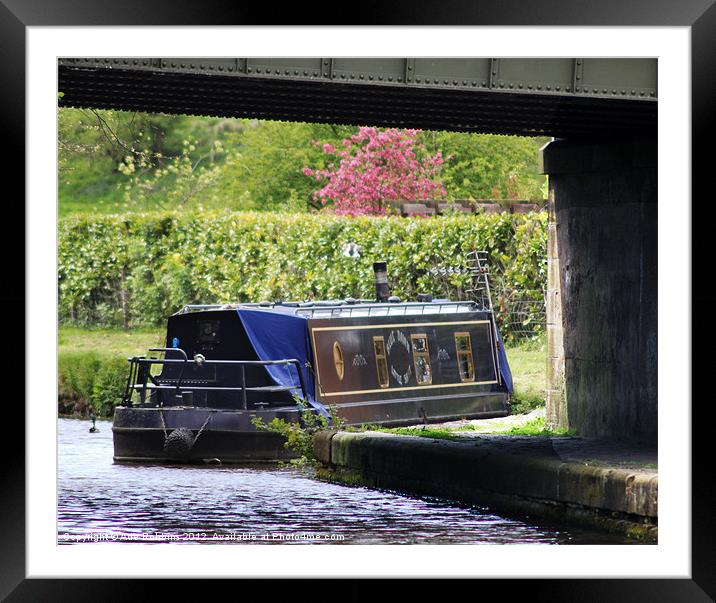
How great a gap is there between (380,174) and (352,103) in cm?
1724

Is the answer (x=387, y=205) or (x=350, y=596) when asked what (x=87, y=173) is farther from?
(x=350, y=596)

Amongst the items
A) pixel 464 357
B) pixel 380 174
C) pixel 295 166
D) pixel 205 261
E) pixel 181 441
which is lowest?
pixel 181 441

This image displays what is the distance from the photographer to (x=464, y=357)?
68.7ft

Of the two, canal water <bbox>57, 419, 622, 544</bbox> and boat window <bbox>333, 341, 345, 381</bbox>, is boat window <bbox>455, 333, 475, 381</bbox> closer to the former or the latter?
boat window <bbox>333, 341, 345, 381</bbox>

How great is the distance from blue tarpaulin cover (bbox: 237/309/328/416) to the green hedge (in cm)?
798

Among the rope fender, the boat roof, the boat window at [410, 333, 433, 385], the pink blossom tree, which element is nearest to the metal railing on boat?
the rope fender

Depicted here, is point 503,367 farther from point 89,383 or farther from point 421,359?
point 89,383

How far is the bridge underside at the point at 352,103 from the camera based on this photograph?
12.2 meters

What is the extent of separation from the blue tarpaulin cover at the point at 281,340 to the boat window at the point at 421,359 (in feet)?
6.29

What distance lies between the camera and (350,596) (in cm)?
906

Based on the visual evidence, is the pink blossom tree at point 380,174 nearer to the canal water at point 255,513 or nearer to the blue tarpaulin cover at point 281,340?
the blue tarpaulin cover at point 281,340
